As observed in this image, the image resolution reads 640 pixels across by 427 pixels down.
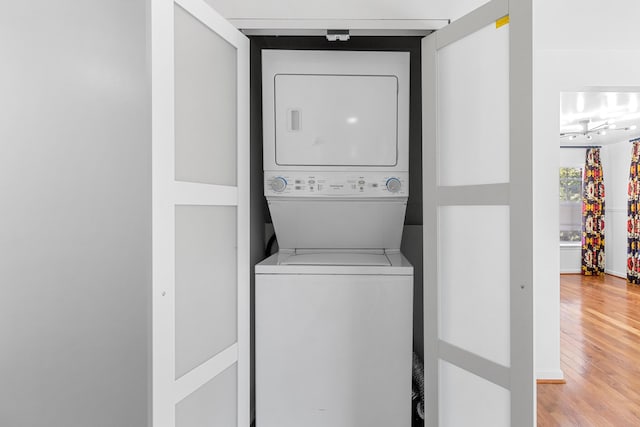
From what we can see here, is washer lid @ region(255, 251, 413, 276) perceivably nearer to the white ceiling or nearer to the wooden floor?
the wooden floor

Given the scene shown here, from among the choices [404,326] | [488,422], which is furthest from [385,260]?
[488,422]

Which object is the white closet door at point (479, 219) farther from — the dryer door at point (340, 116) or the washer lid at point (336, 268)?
the dryer door at point (340, 116)

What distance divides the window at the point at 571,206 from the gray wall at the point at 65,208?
8621 mm

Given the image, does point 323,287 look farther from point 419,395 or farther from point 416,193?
point 416,193

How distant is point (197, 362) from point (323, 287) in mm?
598

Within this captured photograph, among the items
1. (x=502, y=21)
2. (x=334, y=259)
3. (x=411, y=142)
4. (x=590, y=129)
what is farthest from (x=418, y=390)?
(x=590, y=129)

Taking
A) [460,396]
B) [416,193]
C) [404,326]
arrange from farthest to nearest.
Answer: [416,193], [404,326], [460,396]

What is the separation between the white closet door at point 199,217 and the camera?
1.17m

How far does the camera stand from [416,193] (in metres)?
2.51

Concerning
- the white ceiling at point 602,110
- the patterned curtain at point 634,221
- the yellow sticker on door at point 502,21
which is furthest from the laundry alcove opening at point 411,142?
the patterned curtain at point 634,221

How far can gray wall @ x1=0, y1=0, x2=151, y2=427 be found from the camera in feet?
5.24

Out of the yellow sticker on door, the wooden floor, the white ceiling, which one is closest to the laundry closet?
the yellow sticker on door

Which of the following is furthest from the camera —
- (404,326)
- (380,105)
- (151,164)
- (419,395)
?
(419,395)

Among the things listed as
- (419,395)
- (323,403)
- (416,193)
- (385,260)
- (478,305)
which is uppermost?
(416,193)
